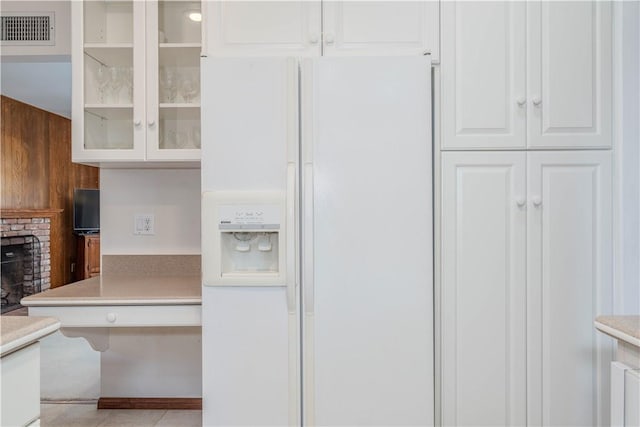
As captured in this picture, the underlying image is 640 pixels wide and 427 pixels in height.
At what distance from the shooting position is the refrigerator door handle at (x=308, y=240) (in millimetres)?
1681

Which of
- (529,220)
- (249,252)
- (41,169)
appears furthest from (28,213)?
(529,220)

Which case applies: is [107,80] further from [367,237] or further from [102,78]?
[367,237]

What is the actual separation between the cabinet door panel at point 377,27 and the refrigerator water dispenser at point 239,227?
0.70m

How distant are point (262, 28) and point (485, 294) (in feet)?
4.68

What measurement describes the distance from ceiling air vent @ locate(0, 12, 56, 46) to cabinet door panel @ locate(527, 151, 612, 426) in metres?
2.58

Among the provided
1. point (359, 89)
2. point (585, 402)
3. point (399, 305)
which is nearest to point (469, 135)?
point (359, 89)

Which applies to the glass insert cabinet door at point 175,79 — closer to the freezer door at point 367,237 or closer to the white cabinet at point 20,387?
the freezer door at point 367,237

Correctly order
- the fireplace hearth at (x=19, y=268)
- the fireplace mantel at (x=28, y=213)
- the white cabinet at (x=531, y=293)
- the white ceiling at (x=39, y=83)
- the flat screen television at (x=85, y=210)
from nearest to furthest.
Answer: the white cabinet at (x=531, y=293) < the white ceiling at (x=39, y=83) < the fireplace mantel at (x=28, y=213) < the fireplace hearth at (x=19, y=268) < the flat screen television at (x=85, y=210)

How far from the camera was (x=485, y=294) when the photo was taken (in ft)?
5.82

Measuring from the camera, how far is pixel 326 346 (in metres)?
1.71

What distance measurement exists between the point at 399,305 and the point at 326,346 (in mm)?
320

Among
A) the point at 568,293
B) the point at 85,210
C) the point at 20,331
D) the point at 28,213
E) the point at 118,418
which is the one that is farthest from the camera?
the point at 85,210

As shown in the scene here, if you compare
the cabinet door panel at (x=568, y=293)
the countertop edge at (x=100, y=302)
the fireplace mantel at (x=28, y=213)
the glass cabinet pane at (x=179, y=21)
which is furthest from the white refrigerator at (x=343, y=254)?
the fireplace mantel at (x=28, y=213)

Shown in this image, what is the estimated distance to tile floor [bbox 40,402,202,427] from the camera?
93.4 inches
